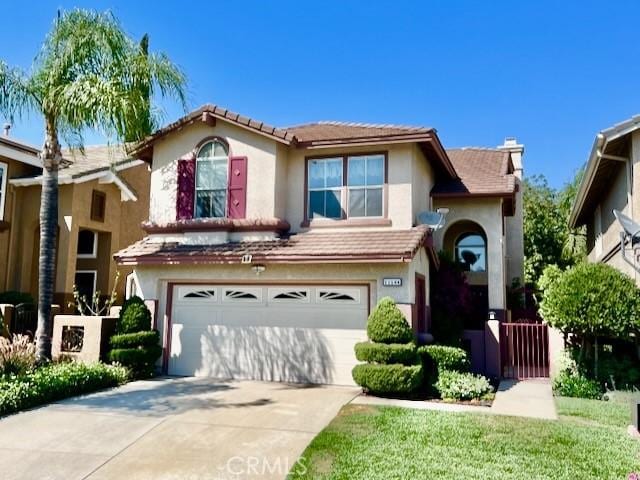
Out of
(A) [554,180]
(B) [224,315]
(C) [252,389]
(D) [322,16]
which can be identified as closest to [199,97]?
(D) [322,16]

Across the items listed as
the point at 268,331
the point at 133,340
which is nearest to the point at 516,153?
the point at 268,331

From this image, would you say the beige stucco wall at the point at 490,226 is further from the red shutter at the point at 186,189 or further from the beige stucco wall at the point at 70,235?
the beige stucco wall at the point at 70,235

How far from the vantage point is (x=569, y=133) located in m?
29.0

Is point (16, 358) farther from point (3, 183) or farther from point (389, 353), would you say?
point (3, 183)

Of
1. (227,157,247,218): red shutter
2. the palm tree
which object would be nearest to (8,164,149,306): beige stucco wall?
the palm tree

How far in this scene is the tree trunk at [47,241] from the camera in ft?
40.3

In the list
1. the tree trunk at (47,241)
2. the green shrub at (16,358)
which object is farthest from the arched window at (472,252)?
the green shrub at (16,358)

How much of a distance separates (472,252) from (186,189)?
35.1ft

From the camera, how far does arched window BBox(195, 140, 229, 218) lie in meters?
14.4

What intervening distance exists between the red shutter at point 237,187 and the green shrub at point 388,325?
4.81 meters

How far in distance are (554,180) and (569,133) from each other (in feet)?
28.2

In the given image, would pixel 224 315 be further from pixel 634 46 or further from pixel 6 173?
pixel 634 46

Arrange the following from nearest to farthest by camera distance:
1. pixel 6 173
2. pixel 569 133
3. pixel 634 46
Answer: pixel 634 46 < pixel 6 173 < pixel 569 133

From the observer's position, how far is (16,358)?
11.3 meters
